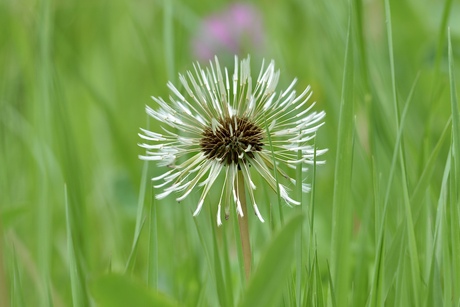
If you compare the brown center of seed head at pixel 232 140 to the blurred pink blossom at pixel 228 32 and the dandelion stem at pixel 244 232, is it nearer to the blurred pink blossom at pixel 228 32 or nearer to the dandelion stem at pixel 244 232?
the dandelion stem at pixel 244 232

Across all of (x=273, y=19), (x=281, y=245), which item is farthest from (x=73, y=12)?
(x=281, y=245)

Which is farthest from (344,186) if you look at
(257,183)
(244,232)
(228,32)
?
(228,32)

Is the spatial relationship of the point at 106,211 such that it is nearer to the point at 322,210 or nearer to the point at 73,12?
the point at 322,210

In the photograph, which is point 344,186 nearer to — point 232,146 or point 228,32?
point 232,146

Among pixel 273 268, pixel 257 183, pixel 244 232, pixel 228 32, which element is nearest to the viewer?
pixel 273 268

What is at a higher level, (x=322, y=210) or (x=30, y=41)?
(x=30, y=41)
